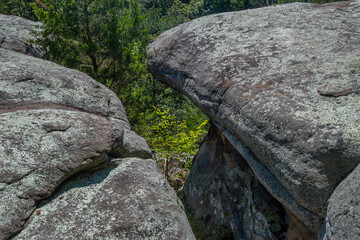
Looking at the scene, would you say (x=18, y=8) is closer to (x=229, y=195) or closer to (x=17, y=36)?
(x=17, y=36)

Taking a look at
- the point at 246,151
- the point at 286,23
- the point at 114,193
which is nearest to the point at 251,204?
the point at 246,151

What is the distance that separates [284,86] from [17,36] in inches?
365

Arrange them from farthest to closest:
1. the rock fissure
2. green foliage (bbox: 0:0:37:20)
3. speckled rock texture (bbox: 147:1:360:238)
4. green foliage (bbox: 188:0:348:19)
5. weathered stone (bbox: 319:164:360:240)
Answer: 1. green foliage (bbox: 188:0:348:19)
2. green foliage (bbox: 0:0:37:20)
3. the rock fissure
4. speckled rock texture (bbox: 147:1:360:238)
5. weathered stone (bbox: 319:164:360:240)

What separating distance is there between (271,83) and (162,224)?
257 cm

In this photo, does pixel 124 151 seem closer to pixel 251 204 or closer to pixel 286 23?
pixel 251 204

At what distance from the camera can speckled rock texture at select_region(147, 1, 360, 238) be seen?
153 inches

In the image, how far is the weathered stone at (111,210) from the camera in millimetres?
3576

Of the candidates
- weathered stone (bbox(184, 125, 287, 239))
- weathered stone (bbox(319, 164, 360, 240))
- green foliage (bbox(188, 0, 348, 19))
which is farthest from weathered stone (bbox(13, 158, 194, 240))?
green foliage (bbox(188, 0, 348, 19))

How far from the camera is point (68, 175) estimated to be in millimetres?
3959

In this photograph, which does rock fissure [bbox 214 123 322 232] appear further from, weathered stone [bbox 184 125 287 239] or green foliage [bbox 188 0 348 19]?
green foliage [bbox 188 0 348 19]

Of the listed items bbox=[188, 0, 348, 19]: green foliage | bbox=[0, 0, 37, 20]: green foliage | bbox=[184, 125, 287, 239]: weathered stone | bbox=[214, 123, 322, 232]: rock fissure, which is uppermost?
bbox=[214, 123, 322, 232]: rock fissure

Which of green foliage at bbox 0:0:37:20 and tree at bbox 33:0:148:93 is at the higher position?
tree at bbox 33:0:148:93

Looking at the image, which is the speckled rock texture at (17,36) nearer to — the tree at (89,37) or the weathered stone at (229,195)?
the tree at (89,37)

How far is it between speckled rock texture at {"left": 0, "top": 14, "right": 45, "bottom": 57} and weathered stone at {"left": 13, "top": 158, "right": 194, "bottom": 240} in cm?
735
